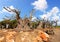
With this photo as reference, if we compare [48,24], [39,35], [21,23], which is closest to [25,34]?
[39,35]

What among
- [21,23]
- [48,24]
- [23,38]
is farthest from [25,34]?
[48,24]

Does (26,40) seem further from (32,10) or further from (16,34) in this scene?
(32,10)

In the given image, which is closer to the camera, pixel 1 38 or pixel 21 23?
pixel 1 38

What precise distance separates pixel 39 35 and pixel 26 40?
95cm

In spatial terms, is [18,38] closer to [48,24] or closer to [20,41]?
[20,41]

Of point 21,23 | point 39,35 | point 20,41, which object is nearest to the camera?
point 20,41

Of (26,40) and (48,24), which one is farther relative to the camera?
(48,24)

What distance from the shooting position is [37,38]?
827 centimetres

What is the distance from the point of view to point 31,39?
8.11m

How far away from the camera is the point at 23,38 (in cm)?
805

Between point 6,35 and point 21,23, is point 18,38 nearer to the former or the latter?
point 6,35

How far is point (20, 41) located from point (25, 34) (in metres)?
0.50

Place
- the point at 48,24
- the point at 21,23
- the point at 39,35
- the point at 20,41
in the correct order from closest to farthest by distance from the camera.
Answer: the point at 20,41, the point at 39,35, the point at 21,23, the point at 48,24

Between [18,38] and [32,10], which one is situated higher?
[32,10]
